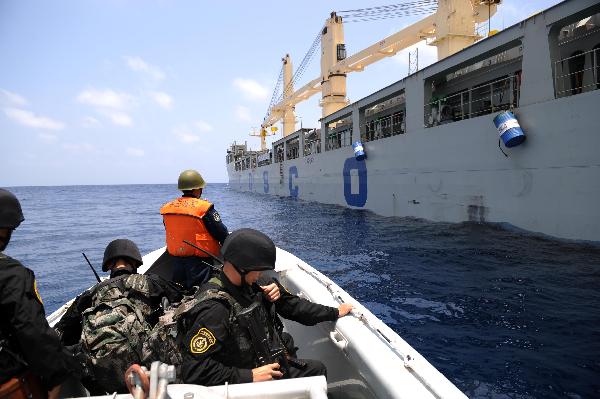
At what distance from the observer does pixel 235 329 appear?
199cm

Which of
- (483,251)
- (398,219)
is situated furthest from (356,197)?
(483,251)

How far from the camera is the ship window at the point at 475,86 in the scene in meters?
10.8

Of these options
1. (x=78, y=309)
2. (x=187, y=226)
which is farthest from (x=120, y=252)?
(x=187, y=226)

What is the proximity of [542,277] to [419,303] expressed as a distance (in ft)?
7.75

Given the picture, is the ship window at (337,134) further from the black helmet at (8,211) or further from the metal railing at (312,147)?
the black helmet at (8,211)

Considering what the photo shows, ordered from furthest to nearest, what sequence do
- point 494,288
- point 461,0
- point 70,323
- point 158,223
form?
point 158,223 < point 461,0 < point 494,288 < point 70,323

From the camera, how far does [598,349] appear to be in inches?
144

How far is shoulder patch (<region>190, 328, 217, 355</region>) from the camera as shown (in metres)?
1.83

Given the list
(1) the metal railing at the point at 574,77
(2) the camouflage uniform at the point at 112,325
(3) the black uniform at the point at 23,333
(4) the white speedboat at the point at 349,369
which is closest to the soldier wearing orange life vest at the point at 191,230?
(2) the camouflage uniform at the point at 112,325

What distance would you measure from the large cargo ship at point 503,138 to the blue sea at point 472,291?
75 cm

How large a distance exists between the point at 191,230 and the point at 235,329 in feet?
5.61

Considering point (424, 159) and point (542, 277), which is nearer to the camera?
point (542, 277)

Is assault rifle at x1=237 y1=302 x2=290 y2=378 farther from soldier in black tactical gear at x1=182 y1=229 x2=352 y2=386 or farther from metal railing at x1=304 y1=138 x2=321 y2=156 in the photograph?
metal railing at x1=304 y1=138 x2=321 y2=156

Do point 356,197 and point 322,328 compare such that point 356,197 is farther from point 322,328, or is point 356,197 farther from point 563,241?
point 322,328
